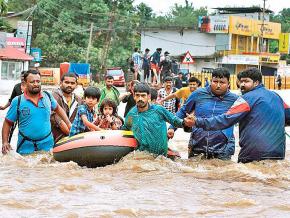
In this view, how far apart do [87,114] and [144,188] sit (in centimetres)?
201

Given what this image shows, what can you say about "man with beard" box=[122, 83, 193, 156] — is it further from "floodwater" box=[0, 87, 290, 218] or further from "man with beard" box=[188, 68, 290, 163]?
"man with beard" box=[188, 68, 290, 163]

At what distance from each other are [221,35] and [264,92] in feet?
183

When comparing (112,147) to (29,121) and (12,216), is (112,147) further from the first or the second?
(12,216)

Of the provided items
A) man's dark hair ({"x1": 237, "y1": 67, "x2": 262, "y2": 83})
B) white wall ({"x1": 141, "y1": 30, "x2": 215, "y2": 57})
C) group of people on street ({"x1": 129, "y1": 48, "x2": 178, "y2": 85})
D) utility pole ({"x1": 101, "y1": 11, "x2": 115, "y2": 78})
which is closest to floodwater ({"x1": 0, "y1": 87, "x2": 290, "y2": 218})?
man's dark hair ({"x1": 237, "y1": 67, "x2": 262, "y2": 83})

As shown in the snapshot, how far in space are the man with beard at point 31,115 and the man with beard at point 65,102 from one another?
0.52m

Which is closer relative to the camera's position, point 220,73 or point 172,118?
point 220,73

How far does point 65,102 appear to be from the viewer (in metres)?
9.56

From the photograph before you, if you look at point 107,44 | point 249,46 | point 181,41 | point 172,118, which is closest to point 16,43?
point 107,44

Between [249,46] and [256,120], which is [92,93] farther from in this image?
[249,46]

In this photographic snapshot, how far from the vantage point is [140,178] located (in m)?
7.94

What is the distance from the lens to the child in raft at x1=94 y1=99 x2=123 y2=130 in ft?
29.8

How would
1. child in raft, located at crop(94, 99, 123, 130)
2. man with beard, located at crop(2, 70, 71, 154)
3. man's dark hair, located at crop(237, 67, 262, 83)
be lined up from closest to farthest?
man's dark hair, located at crop(237, 67, 262, 83), man with beard, located at crop(2, 70, 71, 154), child in raft, located at crop(94, 99, 123, 130)

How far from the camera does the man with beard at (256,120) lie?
7.25 metres

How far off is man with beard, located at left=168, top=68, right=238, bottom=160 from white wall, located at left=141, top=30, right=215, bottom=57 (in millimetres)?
54156
